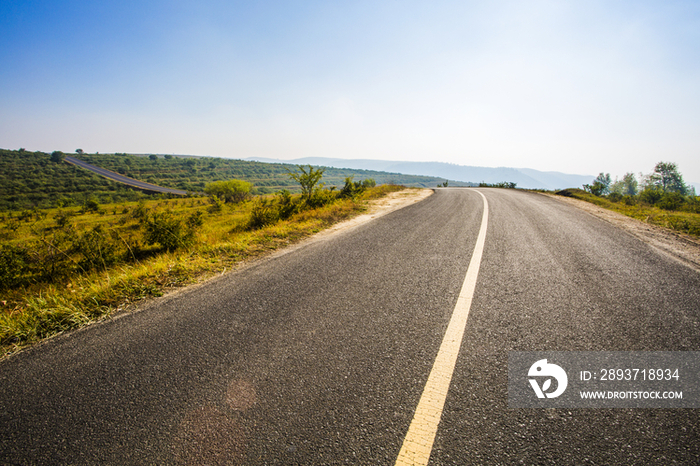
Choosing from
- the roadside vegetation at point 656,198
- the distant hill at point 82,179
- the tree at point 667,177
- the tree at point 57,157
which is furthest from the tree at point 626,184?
the tree at point 57,157

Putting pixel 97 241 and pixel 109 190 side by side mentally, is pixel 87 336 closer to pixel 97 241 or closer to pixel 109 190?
pixel 97 241

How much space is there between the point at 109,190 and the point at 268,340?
140 meters

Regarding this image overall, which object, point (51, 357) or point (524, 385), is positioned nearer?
point (524, 385)

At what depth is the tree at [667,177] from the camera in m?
69.6

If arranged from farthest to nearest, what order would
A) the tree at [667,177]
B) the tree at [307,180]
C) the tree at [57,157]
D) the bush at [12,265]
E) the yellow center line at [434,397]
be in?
the tree at [57,157] < the tree at [667,177] < the tree at [307,180] < the bush at [12,265] < the yellow center line at [434,397]

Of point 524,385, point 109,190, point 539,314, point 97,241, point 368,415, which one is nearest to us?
point 368,415

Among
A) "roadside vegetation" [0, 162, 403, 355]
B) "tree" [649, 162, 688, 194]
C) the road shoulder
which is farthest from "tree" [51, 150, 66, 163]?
"tree" [649, 162, 688, 194]

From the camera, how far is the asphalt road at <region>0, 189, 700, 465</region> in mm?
1406

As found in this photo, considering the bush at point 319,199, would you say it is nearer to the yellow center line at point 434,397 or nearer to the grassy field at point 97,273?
the grassy field at point 97,273

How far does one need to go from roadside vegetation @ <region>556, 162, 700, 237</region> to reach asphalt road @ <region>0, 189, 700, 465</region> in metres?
6.19

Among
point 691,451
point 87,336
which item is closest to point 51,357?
point 87,336

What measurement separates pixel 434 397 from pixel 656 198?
195ft

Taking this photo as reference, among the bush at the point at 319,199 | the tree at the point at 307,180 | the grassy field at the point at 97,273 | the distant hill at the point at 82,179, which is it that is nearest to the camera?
the grassy field at the point at 97,273

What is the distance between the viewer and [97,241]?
24.1 feet
